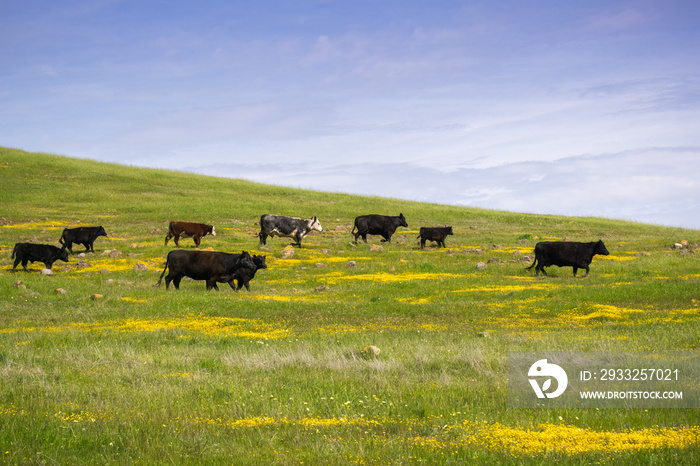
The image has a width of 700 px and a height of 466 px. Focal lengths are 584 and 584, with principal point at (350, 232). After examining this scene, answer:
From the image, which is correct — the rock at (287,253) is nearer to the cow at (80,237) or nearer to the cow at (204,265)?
the cow at (204,265)

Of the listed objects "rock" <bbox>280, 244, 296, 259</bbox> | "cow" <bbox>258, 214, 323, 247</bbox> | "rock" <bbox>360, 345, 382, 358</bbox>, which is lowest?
"rock" <bbox>360, 345, 382, 358</bbox>

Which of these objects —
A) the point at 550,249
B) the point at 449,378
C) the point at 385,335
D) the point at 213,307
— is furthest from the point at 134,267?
the point at 449,378

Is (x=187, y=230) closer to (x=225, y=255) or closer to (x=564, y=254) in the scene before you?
(x=225, y=255)

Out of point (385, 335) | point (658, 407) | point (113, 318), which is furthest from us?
point (113, 318)

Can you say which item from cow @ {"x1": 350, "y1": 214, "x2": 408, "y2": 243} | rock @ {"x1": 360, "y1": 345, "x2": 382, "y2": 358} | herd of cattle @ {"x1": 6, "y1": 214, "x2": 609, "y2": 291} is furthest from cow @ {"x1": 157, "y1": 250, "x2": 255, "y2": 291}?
cow @ {"x1": 350, "y1": 214, "x2": 408, "y2": 243}

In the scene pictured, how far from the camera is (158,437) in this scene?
6.94 meters

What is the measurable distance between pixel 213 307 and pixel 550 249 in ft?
49.3

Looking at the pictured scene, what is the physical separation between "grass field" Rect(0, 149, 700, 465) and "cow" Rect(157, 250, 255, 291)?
131 cm

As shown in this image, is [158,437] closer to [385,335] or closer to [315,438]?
[315,438]

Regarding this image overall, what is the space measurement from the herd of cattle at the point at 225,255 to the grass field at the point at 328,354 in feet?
2.80

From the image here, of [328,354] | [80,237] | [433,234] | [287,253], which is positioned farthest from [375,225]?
[328,354]

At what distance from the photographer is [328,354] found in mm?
11195

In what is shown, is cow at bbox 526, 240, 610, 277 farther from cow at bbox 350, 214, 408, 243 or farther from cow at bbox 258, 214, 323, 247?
cow at bbox 258, 214, 323, 247

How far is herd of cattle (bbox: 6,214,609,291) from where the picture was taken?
2202cm
